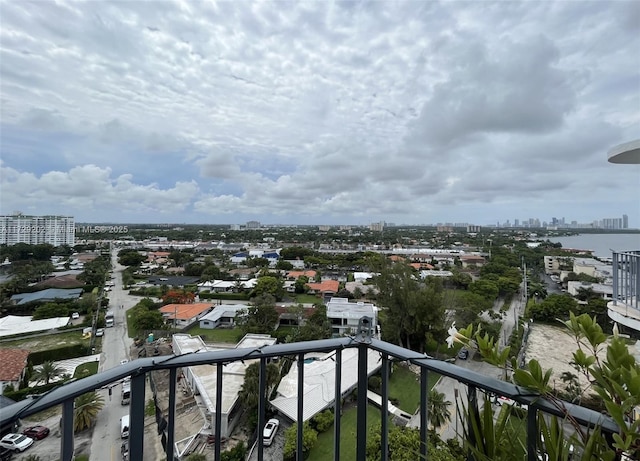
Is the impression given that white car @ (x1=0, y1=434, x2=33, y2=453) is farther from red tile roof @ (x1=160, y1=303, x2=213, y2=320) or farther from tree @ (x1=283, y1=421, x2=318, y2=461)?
red tile roof @ (x1=160, y1=303, x2=213, y2=320)

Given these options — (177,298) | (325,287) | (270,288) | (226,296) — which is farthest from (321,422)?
(226,296)

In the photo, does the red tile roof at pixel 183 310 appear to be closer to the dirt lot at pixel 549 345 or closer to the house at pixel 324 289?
the house at pixel 324 289

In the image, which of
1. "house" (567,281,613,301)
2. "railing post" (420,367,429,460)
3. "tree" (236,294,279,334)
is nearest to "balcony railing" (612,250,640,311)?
"railing post" (420,367,429,460)

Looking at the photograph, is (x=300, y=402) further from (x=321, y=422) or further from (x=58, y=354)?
(x=58, y=354)

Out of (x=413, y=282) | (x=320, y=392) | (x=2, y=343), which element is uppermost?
(x=413, y=282)

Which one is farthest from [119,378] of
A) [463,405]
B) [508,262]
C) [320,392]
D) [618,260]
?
[508,262]

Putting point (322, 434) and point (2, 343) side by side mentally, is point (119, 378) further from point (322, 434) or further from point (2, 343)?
point (2, 343)

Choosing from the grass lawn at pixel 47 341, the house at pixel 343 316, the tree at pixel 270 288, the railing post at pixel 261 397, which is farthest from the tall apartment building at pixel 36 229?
the railing post at pixel 261 397
